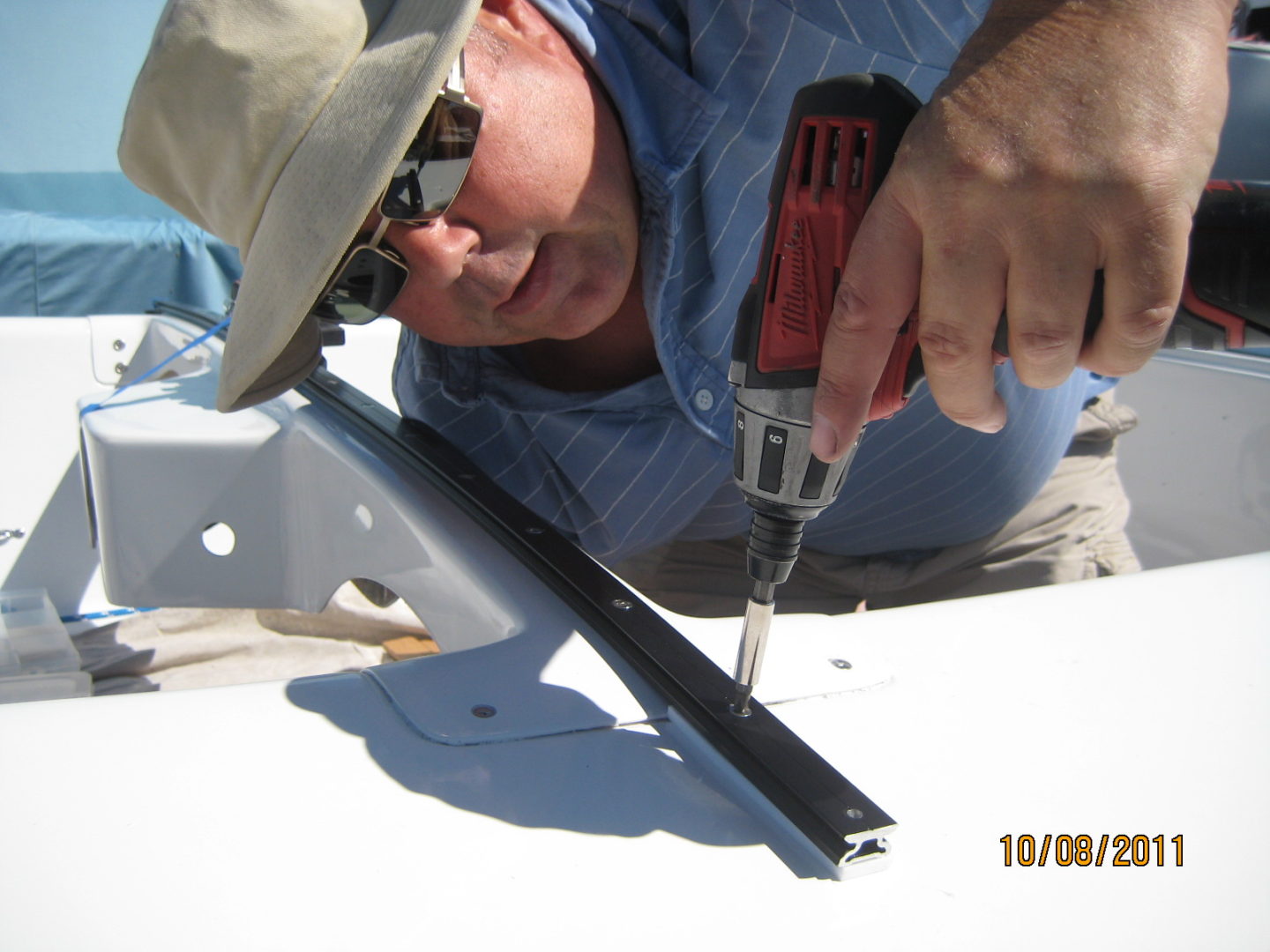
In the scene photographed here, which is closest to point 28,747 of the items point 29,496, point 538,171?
point 538,171

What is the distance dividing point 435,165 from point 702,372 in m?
0.36

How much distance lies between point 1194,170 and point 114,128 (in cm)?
345

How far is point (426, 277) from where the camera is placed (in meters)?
0.95

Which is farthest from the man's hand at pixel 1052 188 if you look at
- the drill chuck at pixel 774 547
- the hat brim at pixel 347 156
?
the hat brim at pixel 347 156

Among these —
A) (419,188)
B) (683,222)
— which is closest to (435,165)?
(419,188)

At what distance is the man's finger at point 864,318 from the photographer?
525 mm

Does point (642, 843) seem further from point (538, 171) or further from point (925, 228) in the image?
point (538, 171)

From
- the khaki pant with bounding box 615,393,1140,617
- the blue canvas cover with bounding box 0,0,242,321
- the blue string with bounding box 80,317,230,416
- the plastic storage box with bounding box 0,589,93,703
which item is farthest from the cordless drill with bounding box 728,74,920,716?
the blue canvas cover with bounding box 0,0,242,321

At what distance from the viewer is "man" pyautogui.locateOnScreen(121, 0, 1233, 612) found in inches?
18.7

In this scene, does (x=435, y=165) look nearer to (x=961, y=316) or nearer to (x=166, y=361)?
(x=961, y=316)

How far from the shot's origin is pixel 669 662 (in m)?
0.66

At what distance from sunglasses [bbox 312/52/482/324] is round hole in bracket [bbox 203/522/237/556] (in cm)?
49

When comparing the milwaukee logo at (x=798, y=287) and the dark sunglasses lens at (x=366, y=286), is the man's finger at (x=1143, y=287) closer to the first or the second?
the milwaukee logo at (x=798, y=287)

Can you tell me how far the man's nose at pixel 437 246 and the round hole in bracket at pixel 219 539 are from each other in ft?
1.84
